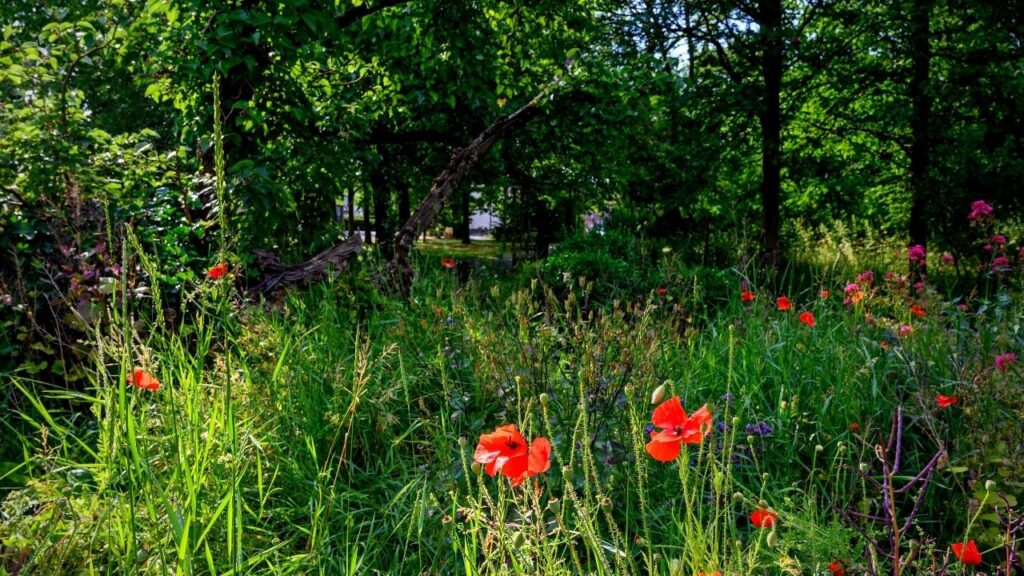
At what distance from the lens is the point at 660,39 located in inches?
321

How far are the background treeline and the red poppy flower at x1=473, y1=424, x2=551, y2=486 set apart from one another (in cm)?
249

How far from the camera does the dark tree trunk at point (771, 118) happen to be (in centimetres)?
767

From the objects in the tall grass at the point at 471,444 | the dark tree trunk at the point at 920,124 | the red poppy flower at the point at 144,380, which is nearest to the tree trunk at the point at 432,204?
the tall grass at the point at 471,444

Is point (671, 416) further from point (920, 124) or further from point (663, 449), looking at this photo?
point (920, 124)

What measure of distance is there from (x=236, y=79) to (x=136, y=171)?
2.96 feet

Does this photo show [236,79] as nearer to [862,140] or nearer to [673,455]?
[673,455]

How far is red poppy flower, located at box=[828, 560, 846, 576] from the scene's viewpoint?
154cm

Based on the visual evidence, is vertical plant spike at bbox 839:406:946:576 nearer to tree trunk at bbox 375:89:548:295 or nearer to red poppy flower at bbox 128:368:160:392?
red poppy flower at bbox 128:368:160:392

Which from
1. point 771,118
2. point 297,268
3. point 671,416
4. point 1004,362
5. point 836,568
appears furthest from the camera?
point 771,118

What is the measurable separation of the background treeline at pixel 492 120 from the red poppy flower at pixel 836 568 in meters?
2.98

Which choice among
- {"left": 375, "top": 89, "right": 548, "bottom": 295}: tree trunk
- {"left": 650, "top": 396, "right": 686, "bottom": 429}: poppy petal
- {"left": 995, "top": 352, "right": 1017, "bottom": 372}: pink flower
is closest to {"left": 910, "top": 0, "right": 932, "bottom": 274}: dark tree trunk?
{"left": 375, "top": 89, "right": 548, "bottom": 295}: tree trunk

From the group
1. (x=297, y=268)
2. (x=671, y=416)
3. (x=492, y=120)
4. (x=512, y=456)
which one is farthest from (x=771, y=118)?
(x=512, y=456)

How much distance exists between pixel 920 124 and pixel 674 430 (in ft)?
31.1

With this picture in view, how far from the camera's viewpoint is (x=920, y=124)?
29.7 feet
